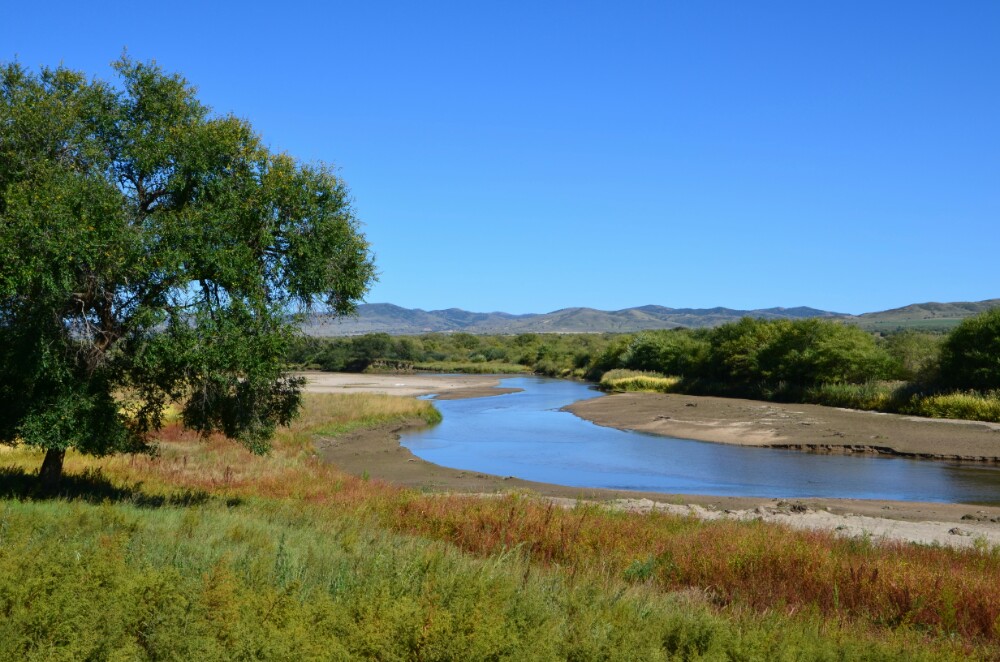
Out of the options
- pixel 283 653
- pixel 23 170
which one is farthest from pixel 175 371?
pixel 283 653

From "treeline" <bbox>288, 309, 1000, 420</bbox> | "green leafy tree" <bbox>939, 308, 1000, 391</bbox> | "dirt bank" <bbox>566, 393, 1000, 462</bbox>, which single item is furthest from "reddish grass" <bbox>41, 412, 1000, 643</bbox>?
"green leafy tree" <bbox>939, 308, 1000, 391</bbox>

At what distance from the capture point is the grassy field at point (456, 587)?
6.05 m

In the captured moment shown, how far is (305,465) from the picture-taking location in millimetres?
26984

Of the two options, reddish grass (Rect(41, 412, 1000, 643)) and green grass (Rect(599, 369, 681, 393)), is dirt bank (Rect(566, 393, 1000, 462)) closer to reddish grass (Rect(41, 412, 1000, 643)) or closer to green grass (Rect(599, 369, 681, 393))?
green grass (Rect(599, 369, 681, 393))

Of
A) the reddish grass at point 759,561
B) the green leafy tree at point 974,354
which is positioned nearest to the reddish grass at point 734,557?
the reddish grass at point 759,561

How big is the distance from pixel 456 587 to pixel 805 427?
40.3 meters

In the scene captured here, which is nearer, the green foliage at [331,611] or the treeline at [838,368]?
the green foliage at [331,611]

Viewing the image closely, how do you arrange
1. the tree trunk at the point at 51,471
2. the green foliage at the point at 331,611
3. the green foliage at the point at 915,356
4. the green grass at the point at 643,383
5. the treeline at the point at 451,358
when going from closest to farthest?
1. the green foliage at the point at 331,611
2. the tree trunk at the point at 51,471
3. the green foliage at the point at 915,356
4. the green grass at the point at 643,383
5. the treeline at the point at 451,358

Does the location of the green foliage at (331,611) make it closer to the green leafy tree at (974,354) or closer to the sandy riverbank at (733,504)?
the sandy riverbank at (733,504)

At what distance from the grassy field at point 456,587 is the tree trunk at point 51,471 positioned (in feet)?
1.07

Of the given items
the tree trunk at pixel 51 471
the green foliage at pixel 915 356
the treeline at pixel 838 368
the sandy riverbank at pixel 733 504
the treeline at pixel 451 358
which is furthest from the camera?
the treeline at pixel 451 358

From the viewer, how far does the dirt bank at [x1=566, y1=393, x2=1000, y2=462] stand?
119 feet

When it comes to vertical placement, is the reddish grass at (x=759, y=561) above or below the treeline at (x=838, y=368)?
below

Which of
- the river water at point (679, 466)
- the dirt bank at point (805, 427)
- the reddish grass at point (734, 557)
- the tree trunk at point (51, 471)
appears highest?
the tree trunk at point (51, 471)
